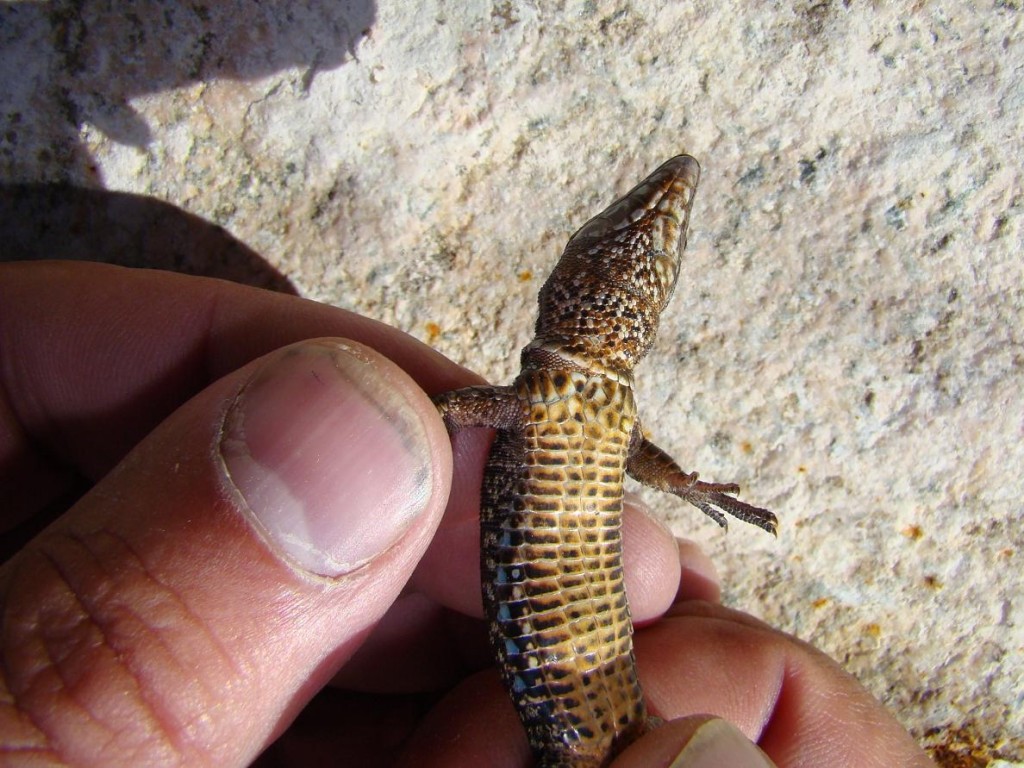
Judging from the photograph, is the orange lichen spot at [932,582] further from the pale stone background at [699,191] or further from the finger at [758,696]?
the finger at [758,696]

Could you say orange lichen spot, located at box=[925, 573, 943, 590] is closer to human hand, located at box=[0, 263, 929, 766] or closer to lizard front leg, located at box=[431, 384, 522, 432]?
human hand, located at box=[0, 263, 929, 766]

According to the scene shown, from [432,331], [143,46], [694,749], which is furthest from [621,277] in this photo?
[143,46]

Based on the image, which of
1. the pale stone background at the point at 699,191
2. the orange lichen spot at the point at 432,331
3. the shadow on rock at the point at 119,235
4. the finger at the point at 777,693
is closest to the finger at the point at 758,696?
the finger at the point at 777,693

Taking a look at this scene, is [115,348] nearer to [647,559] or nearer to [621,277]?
[621,277]

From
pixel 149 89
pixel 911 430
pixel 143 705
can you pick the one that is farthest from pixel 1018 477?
pixel 149 89

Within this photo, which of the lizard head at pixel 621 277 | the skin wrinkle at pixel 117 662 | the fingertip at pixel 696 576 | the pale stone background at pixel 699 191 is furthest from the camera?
the fingertip at pixel 696 576
